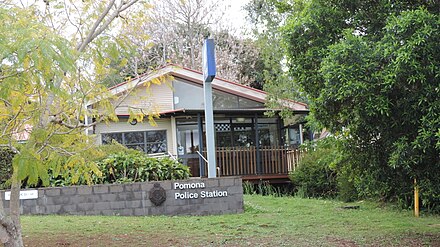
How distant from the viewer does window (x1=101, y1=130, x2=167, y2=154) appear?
20.5 m

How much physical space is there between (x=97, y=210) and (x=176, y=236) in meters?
3.76

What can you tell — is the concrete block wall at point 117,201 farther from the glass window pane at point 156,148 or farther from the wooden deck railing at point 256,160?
the glass window pane at point 156,148

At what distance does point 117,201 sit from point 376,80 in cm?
719

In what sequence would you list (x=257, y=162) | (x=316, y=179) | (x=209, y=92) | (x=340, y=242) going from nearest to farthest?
1. (x=340, y=242)
2. (x=209, y=92)
3. (x=316, y=179)
4. (x=257, y=162)

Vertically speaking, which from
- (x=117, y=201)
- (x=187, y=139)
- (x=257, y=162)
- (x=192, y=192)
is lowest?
(x=117, y=201)

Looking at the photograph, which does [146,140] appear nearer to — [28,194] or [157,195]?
[28,194]

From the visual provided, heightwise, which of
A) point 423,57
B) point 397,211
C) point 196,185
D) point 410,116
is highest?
point 423,57

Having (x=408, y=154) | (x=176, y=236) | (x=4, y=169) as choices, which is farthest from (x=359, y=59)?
(x=4, y=169)

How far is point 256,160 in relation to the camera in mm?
20141

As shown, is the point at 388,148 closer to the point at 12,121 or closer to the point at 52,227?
the point at 12,121

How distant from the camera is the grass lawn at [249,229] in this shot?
8.55 m

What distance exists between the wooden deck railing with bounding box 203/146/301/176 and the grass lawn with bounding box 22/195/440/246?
6577 millimetres

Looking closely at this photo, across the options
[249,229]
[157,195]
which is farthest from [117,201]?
[249,229]

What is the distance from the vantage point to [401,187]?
851cm
